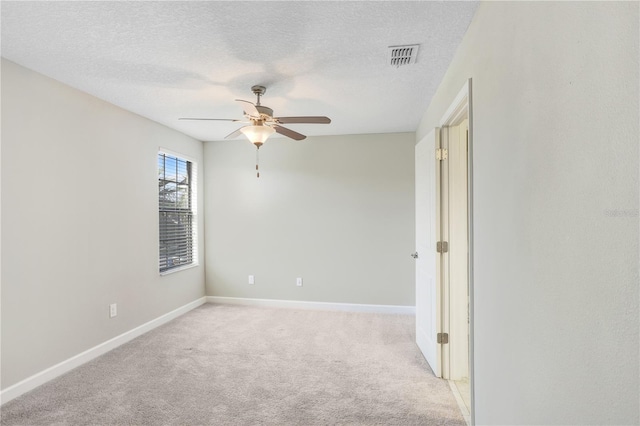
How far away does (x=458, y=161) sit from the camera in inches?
106

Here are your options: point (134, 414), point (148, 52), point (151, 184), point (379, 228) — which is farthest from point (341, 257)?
point (148, 52)

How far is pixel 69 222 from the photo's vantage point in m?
2.83

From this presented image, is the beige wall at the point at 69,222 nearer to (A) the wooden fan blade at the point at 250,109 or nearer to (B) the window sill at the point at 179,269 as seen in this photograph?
(B) the window sill at the point at 179,269

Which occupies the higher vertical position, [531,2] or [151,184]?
[531,2]

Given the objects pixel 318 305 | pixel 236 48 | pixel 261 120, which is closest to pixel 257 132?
pixel 261 120

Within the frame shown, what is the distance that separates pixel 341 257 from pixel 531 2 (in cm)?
379

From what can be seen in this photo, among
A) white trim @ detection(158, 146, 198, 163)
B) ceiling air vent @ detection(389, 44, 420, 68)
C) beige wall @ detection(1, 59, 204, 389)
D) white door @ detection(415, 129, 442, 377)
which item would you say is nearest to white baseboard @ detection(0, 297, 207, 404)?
beige wall @ detection(1, 59, 204, 389)

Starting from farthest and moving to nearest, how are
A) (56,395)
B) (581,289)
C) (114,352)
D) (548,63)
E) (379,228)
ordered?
(379,228) < (114,352) < (56,395) < (548,63) < (581,289)

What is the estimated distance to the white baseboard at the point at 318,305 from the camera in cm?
448

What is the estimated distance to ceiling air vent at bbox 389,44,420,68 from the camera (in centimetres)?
213

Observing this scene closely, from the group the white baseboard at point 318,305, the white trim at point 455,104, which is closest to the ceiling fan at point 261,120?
the white trim at point 455,104

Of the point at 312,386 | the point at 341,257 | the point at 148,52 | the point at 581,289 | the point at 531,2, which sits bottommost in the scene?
the point at 312,386

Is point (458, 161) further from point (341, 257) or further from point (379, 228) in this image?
point (341, 257)

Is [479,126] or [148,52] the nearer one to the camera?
[479,126]
